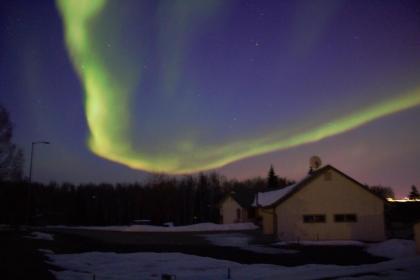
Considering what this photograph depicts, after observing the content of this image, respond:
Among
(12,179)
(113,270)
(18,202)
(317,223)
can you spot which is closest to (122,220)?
(18,202)

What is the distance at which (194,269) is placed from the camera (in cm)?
1894

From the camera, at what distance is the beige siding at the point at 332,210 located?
3703 centimetres

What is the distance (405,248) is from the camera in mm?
27250

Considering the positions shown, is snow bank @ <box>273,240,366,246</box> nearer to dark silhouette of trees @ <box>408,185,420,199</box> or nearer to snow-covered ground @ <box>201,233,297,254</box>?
snow-covered ground @ <box>201,233,297,254</box>

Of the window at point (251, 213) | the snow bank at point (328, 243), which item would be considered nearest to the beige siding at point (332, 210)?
the snow bank at point (328, 243)

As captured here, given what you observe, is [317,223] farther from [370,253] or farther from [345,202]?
[370,253]

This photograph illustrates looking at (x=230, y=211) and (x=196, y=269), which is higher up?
(x=230, y=211)

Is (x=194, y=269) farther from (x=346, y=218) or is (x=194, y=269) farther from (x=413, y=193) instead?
(x=413, y=193)

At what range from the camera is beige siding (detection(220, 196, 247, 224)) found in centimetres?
6506

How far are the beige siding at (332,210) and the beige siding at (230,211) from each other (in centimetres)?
2707

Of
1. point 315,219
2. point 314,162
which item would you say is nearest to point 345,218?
point 315,219

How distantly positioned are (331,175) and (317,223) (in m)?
4.31

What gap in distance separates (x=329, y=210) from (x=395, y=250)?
1048cm

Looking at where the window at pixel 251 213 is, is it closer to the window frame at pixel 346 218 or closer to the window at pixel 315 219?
the window at pixel 315 219
